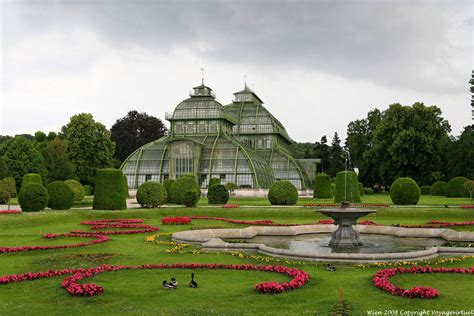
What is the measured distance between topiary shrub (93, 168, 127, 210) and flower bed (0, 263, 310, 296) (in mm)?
21129

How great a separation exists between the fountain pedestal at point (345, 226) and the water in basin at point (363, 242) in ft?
1.20

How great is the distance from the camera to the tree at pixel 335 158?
87.8 meters

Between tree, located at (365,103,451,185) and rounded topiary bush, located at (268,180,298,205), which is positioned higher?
tree, located at (365,103,451,185)

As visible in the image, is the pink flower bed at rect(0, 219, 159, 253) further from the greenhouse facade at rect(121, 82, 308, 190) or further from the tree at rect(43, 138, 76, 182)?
the greenhouse facade at rect(121, 82, 308, 190)

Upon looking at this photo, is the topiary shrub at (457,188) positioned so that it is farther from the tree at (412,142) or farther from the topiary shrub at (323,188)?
the topiary shrub at (323,188)

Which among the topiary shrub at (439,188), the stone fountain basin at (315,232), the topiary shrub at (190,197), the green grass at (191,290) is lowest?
the green grass at (191,290)

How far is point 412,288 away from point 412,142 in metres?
61.7

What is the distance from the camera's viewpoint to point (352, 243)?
18.1m

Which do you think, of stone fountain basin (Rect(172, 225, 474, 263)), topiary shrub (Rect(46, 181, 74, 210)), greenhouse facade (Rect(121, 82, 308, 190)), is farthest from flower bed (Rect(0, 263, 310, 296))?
greenhouse facade (Rect(121, 82, 308, 190))

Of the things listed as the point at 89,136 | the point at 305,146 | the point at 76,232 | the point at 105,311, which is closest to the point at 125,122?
the point at 89,136

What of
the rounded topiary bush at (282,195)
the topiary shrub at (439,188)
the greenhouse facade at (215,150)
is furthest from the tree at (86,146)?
the topiary shrub at (439,188)

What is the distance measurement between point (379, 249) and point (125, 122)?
8000 centimetres

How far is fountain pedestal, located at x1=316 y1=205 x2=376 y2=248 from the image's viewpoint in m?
17.8

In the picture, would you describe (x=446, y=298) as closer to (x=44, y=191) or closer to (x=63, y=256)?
(x=63, y=256)
